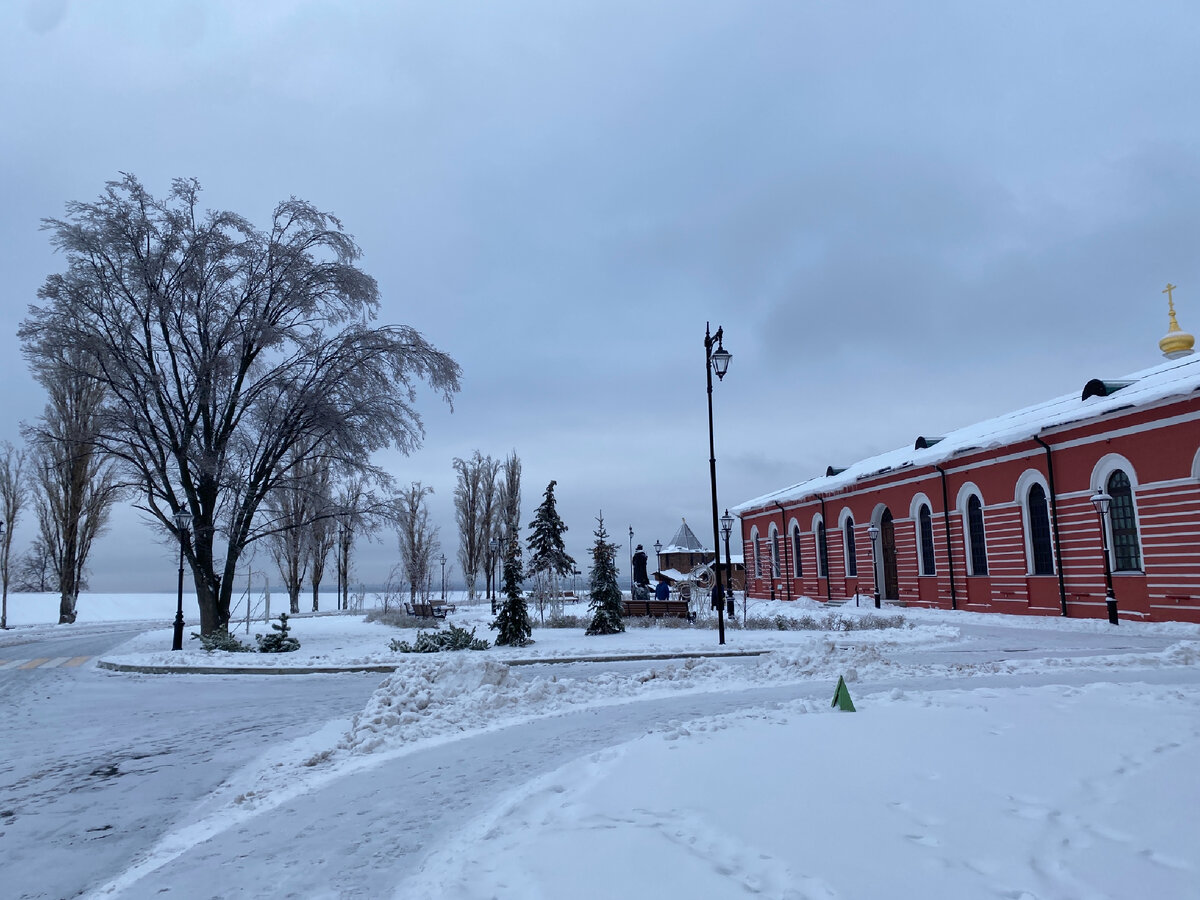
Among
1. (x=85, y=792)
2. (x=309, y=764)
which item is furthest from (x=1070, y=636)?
(x=85, y=792)

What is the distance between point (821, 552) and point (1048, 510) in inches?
664

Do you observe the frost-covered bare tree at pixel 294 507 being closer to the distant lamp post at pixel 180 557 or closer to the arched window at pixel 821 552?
the distant lamp post at pixel 180 557

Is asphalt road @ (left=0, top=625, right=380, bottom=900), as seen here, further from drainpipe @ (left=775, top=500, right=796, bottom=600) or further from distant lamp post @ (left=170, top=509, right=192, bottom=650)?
drainpipe @ (left=775, top=500, right=796, bottom=600)

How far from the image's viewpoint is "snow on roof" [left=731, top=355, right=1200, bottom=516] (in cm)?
1961

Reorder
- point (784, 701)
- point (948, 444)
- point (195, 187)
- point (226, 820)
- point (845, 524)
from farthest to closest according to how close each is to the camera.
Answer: point (845, 524)
point (948, 444)
point (195, 187)
point (784, 701)
point (226, 820)

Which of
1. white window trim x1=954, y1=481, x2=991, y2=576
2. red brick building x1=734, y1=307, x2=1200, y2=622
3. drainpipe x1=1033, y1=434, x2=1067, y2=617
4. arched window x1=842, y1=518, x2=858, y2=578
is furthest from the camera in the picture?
arched window x1=842, y1=518, x2=858, y2=578

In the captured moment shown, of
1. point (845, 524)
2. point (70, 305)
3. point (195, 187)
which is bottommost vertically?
→ point (845, 524)

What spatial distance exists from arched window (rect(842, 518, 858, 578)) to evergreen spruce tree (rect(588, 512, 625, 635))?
1914cm

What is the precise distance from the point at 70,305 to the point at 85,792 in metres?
18.4

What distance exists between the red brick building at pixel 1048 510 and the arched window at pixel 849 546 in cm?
7

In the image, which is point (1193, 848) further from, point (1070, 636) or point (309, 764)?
point (1070, 636)

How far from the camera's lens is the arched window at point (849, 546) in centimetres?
3669

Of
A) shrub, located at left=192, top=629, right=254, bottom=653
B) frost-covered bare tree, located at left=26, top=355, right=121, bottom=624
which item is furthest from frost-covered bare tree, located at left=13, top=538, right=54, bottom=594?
shrub, located at left=192, top=629, right=254, bottom=653

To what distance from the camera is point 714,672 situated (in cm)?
1255
